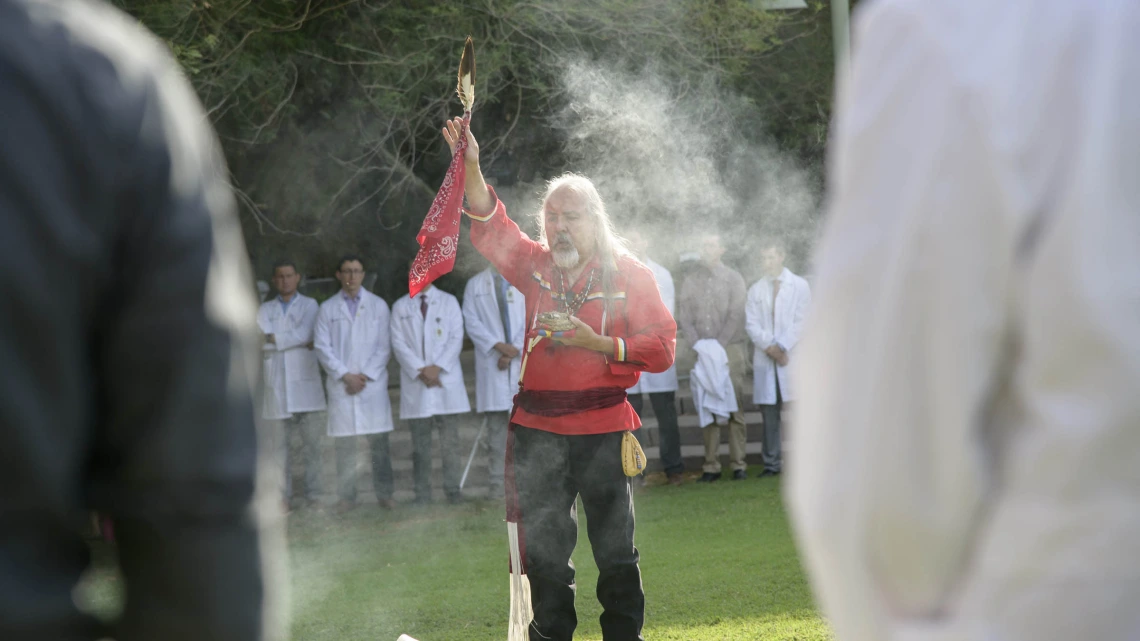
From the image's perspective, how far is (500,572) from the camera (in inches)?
292

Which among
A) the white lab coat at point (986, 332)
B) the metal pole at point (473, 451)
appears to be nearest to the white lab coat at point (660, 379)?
the metal pole at point (473, 451)

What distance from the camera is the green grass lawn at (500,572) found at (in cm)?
597

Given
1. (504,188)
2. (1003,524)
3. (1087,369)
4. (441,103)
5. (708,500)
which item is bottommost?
(708,500)

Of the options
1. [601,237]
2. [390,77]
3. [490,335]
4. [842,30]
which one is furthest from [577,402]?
[390,77]

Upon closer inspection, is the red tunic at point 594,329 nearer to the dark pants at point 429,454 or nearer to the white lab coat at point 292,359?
the dark pants at point 429,454

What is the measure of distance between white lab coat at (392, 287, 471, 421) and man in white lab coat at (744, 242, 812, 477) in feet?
8.68

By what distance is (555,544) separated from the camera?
4.66 meters

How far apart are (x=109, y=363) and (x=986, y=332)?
0.75 m

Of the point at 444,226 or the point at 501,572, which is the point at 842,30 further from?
the point at 501,572

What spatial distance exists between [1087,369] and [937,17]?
34cm

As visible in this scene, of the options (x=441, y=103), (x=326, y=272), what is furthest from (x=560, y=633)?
(x=326, y=272)

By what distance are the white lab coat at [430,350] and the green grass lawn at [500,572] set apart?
99 centimetres

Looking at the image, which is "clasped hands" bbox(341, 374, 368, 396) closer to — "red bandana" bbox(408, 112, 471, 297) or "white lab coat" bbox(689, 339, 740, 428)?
"white lab coat" bbox(689, 339, 740, 428)

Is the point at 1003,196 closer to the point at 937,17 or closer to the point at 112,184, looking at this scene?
the point at 937,17
